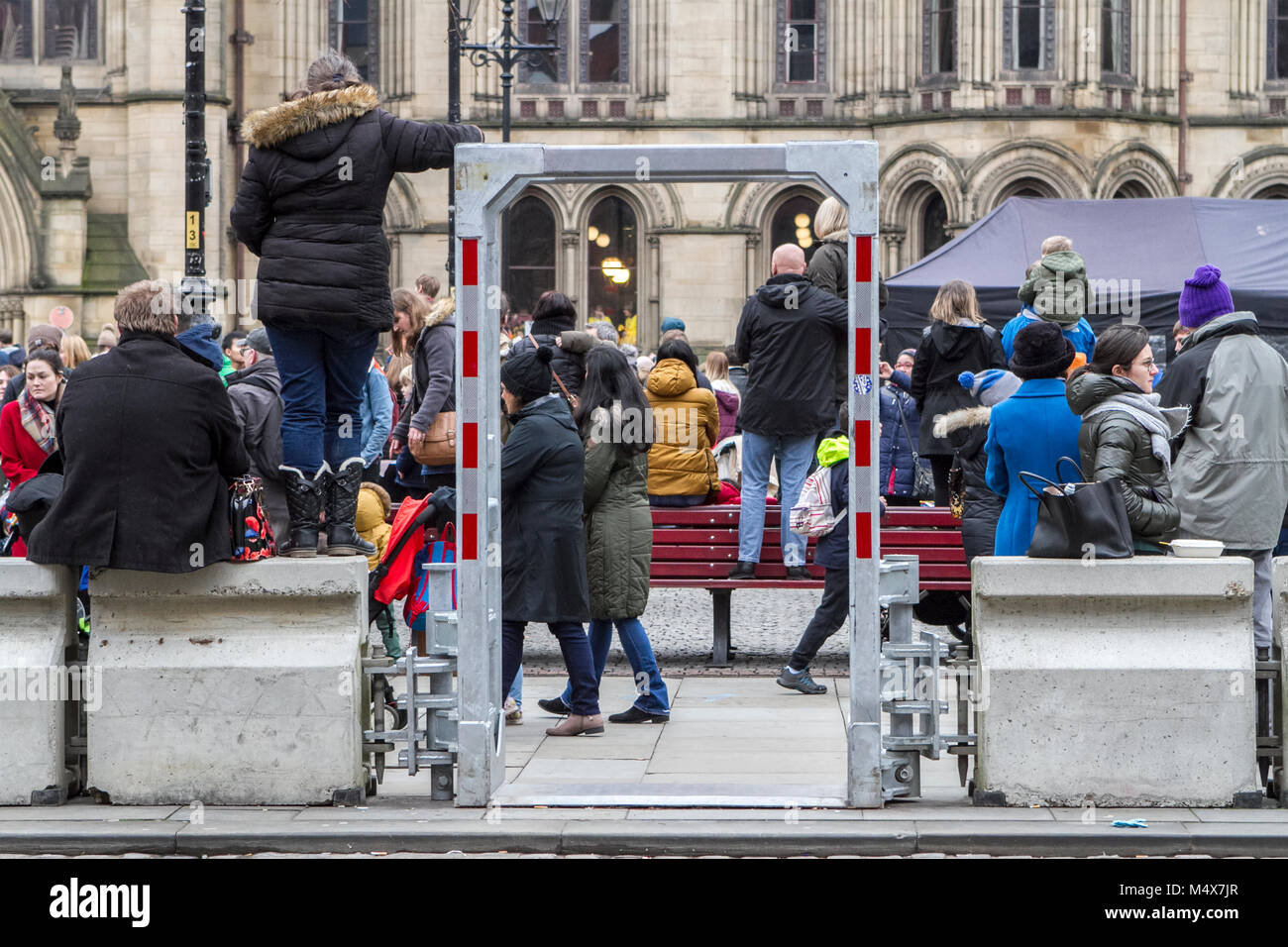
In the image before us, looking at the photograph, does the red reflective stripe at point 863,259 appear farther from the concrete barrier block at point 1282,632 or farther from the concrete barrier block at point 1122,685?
the concrete barrier block at point 1282,632

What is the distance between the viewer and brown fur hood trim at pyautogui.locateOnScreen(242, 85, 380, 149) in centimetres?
780

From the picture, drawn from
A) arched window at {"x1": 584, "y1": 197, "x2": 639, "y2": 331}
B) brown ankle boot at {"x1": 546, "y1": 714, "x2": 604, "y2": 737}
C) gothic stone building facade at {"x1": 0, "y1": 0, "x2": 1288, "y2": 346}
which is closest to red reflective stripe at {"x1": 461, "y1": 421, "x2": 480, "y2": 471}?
brown ankle boot at {"x1": 546, "y1": 714, "x2": 604, "y2": 737}

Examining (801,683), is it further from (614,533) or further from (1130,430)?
(1130,430)

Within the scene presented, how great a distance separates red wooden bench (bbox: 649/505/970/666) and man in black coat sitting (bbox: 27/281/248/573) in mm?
4398

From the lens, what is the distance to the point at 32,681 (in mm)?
7570

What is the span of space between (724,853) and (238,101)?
2632 cm

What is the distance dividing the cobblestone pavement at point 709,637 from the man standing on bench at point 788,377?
2.51ft

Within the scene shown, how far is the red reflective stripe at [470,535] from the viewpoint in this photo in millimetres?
7594

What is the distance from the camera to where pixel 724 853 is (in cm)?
699

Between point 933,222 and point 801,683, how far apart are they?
22.2 m

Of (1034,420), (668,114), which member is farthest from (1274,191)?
(1034,420)

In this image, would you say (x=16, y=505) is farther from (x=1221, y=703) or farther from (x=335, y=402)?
(x=1221, y=703)

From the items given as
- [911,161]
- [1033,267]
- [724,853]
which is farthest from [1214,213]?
[724,853]

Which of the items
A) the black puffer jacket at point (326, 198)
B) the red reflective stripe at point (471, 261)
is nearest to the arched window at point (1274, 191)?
the black puffer jacket at point (326, 198)
